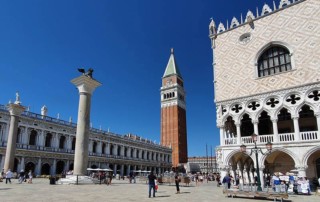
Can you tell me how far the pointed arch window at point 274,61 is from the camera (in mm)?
21392

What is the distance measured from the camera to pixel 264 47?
2244cm

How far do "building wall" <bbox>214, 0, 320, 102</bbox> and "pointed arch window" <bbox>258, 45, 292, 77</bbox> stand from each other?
580 mm

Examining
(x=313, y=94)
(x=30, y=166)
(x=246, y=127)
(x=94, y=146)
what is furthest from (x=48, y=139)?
(x=313, y=94)

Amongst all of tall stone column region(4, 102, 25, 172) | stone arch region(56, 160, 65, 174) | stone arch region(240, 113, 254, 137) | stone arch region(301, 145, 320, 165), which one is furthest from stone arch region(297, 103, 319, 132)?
stone arch region(56, 160, 65, 174)

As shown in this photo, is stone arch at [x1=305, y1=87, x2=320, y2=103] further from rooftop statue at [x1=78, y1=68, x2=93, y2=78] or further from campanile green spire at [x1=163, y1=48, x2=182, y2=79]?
campanile green spire at [x1=163, y1=48, x2=182, y2=79]

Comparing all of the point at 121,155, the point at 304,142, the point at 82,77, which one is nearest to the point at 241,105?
the point at 304,142

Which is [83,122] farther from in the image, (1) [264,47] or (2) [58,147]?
(2) [58,147]

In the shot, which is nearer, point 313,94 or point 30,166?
point 313,94

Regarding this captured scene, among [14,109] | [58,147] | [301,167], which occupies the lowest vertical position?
→ [301,167]

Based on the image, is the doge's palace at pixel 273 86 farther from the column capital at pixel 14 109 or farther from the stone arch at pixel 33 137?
the stone arch at pixel 33 137

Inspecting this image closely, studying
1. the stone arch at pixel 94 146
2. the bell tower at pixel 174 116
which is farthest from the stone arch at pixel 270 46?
the bell tower at pixel 174 116

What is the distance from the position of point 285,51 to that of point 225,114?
7.41 metres

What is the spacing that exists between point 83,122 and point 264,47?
16741mm

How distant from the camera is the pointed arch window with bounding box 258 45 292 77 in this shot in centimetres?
2139
